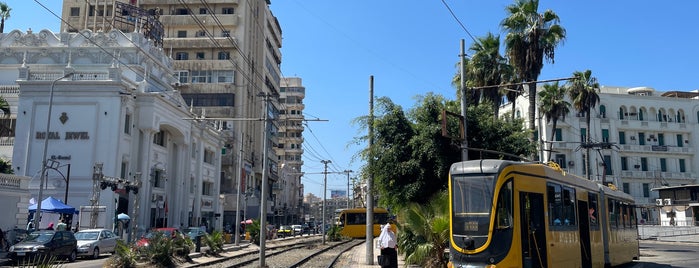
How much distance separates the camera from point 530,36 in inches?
1123

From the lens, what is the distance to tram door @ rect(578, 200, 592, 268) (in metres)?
15.3

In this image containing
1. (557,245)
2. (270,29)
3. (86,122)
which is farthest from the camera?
(270,29)

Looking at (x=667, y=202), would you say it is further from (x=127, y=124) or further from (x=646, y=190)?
(x=127, y=124)

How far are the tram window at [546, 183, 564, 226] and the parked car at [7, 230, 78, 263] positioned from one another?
59.6ft

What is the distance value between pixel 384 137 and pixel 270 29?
6859 centimetres

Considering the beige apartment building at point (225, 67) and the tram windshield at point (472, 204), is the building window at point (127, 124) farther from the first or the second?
the tram windshield at point (472, 204)

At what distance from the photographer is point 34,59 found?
47750 millimetres

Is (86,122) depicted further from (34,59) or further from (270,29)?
(270,29)

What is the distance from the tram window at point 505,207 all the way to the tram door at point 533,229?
37 centimetres

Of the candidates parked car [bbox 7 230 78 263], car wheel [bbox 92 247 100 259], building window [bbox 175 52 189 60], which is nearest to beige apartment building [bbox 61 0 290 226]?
building window [bbox 175 52 189 60]

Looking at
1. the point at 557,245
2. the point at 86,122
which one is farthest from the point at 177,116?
the point at 557,245

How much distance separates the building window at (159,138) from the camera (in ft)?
152

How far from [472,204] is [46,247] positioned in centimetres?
1814

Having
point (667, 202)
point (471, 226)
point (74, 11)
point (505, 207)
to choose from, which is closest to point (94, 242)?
point (471, 226)
